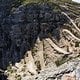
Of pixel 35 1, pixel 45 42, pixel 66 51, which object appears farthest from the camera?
pixel 35 1

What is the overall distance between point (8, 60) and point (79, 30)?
10.9m

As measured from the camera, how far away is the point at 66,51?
198 ft

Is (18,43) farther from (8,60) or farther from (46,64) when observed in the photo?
(46,64)

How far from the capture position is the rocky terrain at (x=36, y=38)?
6125 cm

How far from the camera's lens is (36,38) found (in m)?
66.5

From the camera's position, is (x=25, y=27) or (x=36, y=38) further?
(x=25, y=27)

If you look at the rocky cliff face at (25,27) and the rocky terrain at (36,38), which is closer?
the rocky terrain at (36,38)

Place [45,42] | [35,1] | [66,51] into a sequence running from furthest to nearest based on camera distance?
1. [35,1]
2. [45,42]
3. [66,51]

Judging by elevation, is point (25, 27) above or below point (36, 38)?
above

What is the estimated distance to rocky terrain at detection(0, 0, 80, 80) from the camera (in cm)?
6125

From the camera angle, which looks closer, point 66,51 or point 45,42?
point 66,51

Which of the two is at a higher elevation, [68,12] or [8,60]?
[68,12]

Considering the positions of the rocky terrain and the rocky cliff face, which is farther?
the rocky cliff face

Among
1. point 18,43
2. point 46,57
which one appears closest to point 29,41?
point 18,43
